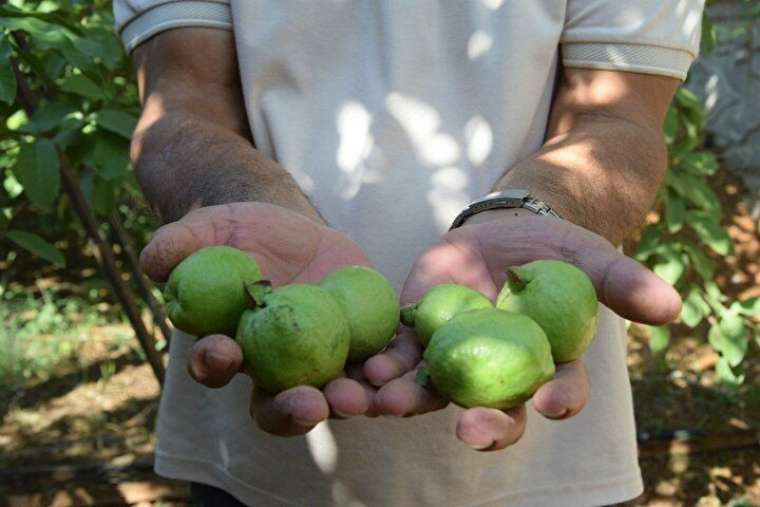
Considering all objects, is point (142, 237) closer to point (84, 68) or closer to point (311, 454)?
point (84, 68)

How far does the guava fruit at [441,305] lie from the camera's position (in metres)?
1.68

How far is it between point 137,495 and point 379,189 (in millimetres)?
2484

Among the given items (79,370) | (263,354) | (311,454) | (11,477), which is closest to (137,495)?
(11,477)

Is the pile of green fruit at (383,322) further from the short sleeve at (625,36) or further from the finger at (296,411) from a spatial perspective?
the short sleeve at (625,36)

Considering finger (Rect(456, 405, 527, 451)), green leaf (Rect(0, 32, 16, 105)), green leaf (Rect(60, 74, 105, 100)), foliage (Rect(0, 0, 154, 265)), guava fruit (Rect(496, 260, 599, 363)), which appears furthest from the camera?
green leaf (Rect(60, 74, 105, 100))

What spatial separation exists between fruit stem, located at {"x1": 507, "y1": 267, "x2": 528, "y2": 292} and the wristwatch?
0.20 meters

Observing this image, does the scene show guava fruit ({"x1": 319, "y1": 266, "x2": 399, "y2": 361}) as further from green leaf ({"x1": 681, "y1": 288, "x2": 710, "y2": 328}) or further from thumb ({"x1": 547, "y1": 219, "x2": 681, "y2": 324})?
green leaf ({"x1": 681, "y1": 288, "x2": 710, "y2": 328})

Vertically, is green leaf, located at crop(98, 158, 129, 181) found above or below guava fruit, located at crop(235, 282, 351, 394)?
below

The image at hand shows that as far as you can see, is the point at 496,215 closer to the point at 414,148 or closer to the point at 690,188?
the point at 414,148

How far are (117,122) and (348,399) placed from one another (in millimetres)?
1508

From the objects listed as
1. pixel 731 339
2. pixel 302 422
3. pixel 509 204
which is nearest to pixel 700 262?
pixel 731 339

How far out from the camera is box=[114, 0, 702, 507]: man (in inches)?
81.5

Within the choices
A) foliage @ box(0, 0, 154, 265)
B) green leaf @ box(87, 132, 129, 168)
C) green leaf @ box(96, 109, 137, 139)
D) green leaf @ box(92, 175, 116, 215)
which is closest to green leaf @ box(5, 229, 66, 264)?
foliage @ box(0, 0, 154, 265)

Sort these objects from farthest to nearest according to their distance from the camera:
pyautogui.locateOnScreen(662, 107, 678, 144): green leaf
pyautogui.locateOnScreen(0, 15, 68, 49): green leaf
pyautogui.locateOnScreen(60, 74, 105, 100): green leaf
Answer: pyautogui.locateOnScreen(662, 107, 678, 144): green leaf < pyautogui.locateOnScreen(60, 74, 105, 100): green leaf < pyautogui.locateOnScreen(0, 15, 68, 49): green leaf
